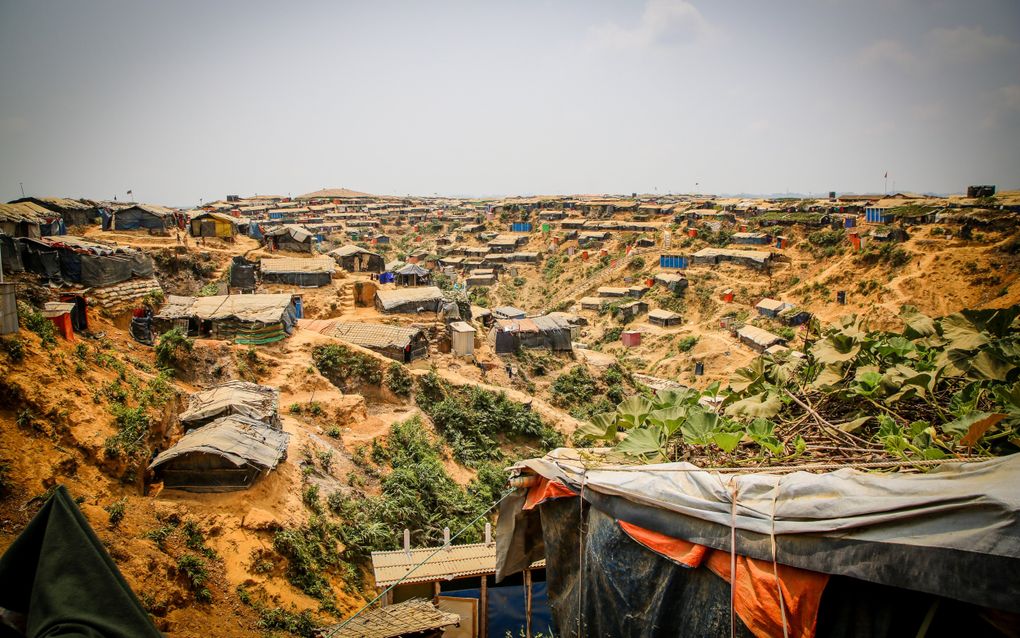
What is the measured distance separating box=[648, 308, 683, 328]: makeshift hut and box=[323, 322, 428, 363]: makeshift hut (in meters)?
21.2

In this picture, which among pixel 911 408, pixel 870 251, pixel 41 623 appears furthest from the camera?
pixel 870 251

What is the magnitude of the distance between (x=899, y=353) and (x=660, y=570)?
3392 millimetres

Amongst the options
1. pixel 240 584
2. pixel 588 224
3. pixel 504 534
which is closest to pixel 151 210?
pixel 240 584

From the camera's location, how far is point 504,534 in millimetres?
5422

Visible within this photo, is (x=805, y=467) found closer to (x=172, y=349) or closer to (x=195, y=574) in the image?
(x=195, y=574)

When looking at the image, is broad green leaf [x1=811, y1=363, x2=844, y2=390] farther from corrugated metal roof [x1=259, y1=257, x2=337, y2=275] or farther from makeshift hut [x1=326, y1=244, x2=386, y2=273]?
makeshift hut [x1=326, y1=244, x2=386, y2=273]

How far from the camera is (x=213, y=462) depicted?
34.2ft

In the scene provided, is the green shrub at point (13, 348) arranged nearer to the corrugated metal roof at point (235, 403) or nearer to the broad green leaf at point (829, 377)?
the corrugated metal roof at point (235, 403)

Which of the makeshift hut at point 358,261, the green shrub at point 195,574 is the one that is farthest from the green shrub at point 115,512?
the makeshift hut at point 358,261

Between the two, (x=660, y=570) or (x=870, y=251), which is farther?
(x=870, y=251)

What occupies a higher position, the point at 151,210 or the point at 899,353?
the point at 151,210

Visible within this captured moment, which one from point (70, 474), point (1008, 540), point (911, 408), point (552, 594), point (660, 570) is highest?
point (1008, 540)

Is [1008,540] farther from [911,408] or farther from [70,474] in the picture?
[70,474]

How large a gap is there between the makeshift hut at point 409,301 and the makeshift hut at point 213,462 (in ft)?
44.4
